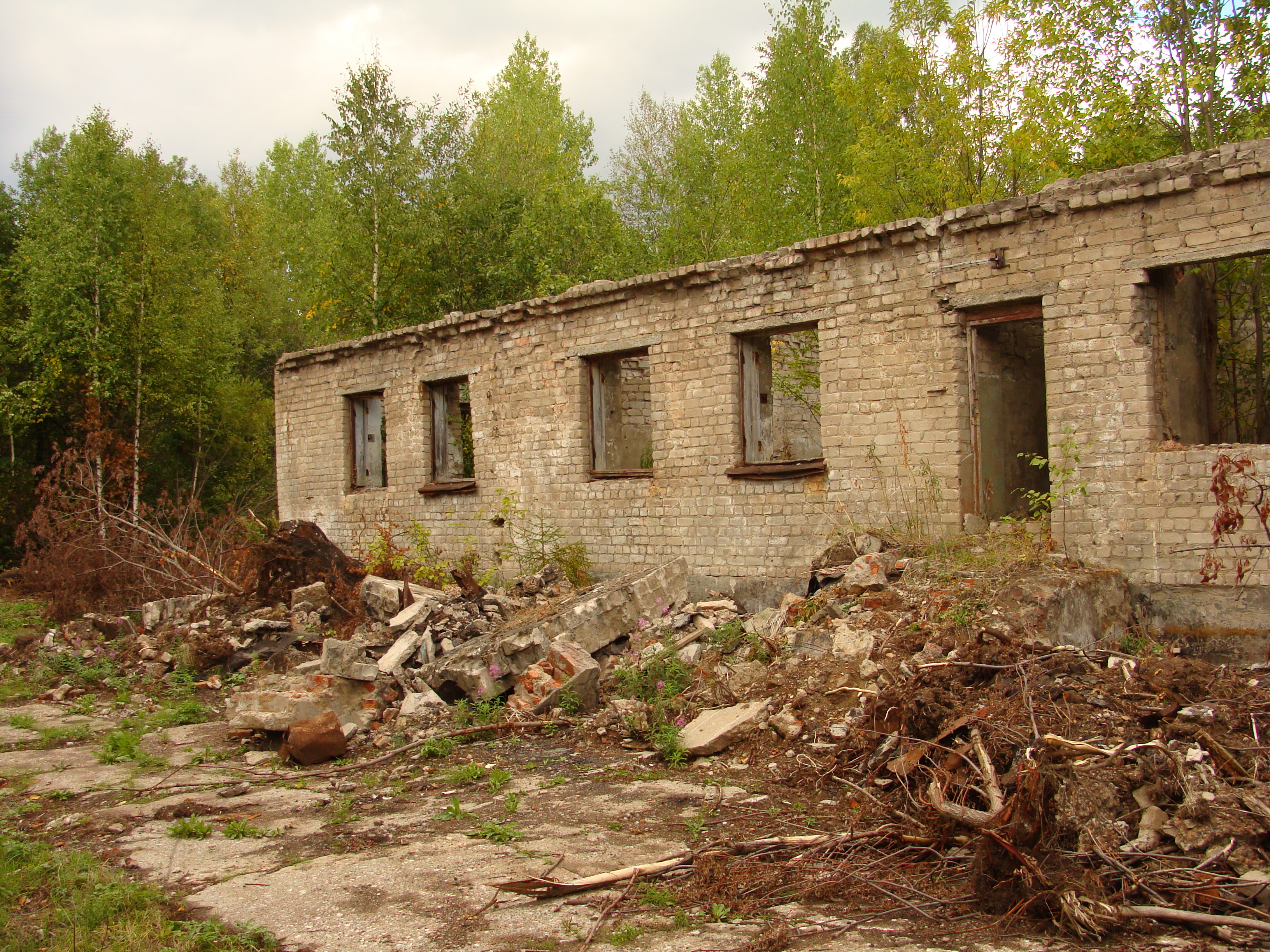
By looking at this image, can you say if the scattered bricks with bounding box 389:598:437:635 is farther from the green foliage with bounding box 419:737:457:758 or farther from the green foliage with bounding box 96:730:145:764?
the green foliage with bounding box 96:730:145:764

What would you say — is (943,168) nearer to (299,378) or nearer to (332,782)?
(299,378)

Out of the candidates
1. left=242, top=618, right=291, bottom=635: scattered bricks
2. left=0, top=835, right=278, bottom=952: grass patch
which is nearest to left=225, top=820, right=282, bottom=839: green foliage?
left=0, top=835, right=278, bottom=952: grass patch

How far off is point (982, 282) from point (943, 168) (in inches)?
371

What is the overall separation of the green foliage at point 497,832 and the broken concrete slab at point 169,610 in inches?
259

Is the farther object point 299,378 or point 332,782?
point 299,378

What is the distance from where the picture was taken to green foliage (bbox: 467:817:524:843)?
4.39m

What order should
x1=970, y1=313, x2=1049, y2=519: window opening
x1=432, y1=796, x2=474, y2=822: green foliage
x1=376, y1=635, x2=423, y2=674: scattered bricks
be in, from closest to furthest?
1. x1=432, y1=796, x2=474, y2=822: green foliage
2. x1=376, y1=635, x2=423, y2=674: scattered bricks
3. x1=970, y1=313, x2=1049, y2=519: window opening

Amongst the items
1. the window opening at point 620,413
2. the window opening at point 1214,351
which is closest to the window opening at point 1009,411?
the window opening at point 1214,351

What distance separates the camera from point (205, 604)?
9.91m

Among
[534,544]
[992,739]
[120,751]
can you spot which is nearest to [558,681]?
[120,751]

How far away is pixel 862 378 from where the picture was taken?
8680 millimetres

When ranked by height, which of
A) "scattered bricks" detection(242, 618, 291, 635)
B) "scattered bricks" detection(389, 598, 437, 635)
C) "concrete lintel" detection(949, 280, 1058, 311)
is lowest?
"scattered bricks" detection(242, 618, 291, 635)

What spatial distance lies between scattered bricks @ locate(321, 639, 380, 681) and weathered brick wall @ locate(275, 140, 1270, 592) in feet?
13.5

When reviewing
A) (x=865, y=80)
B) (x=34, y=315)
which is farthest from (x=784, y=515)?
(x=34, y=315)
